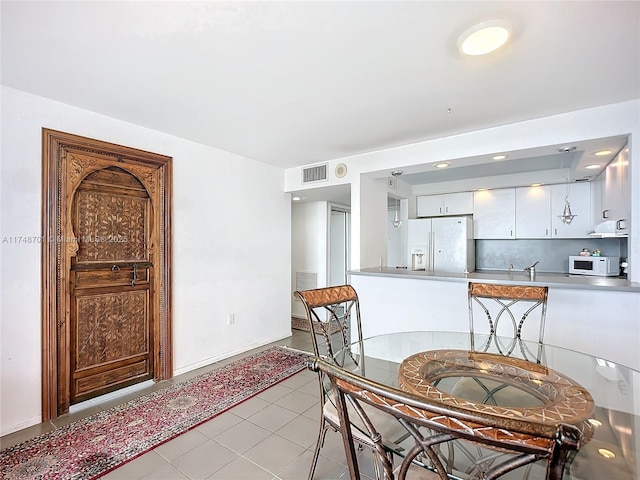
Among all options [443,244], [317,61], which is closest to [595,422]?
[317,61]

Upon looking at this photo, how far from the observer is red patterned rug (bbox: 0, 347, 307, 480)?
183 cm

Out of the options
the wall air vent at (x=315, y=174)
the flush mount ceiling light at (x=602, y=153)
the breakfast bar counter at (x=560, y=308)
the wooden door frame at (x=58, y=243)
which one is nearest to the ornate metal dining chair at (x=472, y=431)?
the breakfast bar counter at (x=560, y=308)

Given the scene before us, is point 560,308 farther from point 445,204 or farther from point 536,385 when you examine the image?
point 445,204

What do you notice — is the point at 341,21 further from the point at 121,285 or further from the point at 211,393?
the point at 211,393

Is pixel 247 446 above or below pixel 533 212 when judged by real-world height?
below

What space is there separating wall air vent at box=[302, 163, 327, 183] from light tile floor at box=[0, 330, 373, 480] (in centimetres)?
262

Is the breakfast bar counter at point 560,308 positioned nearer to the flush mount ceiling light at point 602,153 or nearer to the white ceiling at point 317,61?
the flush mount ceiling light at point 602,153

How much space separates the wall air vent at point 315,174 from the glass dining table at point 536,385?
8.09ft

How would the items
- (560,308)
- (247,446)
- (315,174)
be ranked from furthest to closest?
(315,174) < (560,308) < (247,446)

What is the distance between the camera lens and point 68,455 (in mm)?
1914

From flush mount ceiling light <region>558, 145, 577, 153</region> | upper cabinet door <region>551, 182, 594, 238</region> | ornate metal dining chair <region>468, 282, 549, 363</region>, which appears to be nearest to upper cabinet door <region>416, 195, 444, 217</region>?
upper cabinet door <region>551, 182, 594, 238</region>

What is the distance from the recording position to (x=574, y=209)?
4418 millimetres

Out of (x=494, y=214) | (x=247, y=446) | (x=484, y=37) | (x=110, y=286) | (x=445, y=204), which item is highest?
(x=484, y=37)

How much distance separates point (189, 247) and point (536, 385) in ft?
10.2
